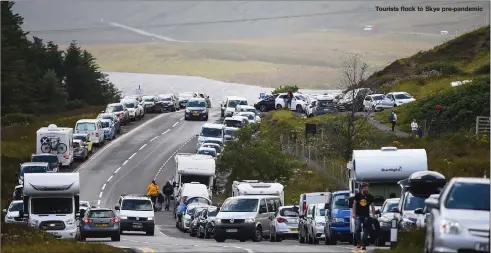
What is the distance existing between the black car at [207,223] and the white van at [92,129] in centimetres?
3981

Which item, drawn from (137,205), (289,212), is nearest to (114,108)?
(137,205)

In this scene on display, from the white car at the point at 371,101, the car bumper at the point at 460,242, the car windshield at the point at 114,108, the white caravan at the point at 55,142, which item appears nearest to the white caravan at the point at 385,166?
the car bumper at the point at 460,242

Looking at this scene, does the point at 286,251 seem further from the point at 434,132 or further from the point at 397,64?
the point at 397,64

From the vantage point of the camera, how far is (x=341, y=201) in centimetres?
3922

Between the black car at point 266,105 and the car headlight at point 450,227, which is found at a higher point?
the car headlight at point 450,227

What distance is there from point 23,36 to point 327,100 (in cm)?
6062

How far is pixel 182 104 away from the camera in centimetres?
12531

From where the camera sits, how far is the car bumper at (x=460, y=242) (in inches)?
885

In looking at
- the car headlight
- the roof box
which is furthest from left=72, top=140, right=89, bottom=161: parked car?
the car headlight

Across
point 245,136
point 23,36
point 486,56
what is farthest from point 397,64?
point 245,136

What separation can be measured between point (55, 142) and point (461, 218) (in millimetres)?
56698

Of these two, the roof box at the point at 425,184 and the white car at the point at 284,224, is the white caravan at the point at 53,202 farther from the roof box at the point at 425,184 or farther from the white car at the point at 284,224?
the roof box at the point at 425,184

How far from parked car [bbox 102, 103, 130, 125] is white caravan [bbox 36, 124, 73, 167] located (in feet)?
75.0

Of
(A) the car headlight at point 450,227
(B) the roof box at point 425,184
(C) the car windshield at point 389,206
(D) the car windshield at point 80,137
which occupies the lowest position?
(D) the car windshield at point 80,137
